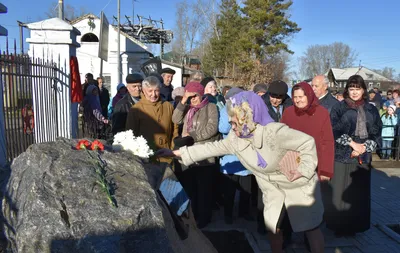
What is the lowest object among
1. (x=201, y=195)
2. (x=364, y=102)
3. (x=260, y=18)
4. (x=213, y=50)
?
(x=201, y=195)

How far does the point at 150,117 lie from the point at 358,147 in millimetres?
2370

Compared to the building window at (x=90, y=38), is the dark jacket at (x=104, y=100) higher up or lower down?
lower down

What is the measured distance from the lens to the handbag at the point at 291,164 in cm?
275

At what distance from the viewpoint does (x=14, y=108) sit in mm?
4562

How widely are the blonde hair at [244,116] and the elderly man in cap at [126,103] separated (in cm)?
190

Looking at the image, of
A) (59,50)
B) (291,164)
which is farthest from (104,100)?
(291,164)

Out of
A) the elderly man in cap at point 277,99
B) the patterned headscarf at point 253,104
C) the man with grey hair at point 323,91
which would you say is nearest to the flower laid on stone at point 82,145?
the patterned headscarf at point 253,104

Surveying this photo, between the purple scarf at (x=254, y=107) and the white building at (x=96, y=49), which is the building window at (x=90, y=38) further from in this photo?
the purple scarf at (x=254, y=107)

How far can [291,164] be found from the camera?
2758mm

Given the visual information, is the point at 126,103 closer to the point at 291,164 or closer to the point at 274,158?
the point at 274,158

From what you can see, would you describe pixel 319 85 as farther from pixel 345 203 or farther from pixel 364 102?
pixel 345 203

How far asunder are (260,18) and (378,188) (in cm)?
2389

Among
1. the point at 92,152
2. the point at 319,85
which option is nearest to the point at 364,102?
the point at 319,85

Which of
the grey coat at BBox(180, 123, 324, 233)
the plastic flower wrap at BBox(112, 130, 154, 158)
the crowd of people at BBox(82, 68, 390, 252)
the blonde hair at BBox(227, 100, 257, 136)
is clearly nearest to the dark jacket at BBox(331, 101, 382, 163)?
the crowd of people at BBox(82, 68, 390, 252)
